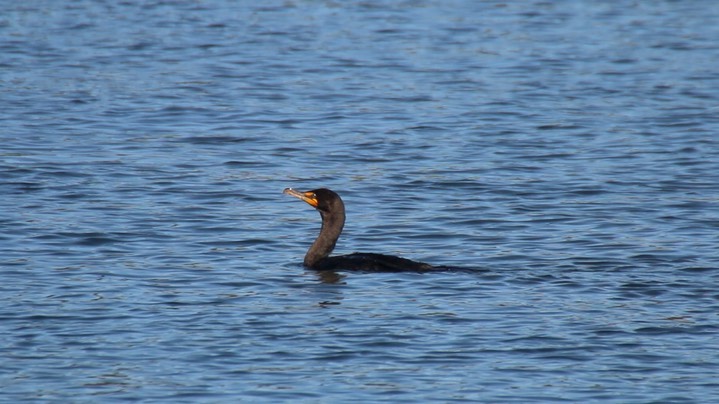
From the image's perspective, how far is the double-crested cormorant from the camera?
1282cm

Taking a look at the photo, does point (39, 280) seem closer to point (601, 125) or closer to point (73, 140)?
point (73, 140)

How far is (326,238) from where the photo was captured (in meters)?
13.7

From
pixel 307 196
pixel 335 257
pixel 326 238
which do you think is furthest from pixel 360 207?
pixel 335 257

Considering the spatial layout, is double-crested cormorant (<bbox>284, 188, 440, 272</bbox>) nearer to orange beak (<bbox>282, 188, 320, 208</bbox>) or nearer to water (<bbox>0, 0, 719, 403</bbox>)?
orange beak (<bbox>282, 188, 320, 208</bbox>)

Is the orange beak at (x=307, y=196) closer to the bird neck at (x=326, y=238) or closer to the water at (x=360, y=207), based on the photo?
the bird neck at (x=326, y=238)

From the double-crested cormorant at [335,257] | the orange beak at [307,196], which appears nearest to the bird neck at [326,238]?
the double-crested cormorant at [335,257]

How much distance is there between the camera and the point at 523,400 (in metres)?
9.37

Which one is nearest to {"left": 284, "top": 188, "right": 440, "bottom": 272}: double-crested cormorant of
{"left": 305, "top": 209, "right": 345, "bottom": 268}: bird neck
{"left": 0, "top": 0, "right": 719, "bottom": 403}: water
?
{"left": 305, "top": 209, "right": 345, "bottom": 268}: bird neck

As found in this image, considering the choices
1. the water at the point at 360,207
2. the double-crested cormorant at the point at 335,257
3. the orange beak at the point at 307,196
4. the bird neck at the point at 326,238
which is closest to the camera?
the water at the point at 360,207

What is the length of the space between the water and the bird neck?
0.24 metres

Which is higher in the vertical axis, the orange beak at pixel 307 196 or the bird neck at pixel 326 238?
the orange beak at pixel 307 196

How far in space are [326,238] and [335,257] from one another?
412mm

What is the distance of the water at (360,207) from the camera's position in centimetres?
1007

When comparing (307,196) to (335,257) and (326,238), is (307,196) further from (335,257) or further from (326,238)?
(335,257)
